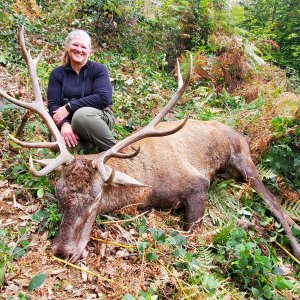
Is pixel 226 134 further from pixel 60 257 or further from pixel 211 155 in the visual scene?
pixel 60 257

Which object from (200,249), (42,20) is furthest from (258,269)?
(42,20)

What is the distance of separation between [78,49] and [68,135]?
1.14 metres

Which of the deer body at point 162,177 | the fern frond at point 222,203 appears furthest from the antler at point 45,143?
the fern frond at point 222,203

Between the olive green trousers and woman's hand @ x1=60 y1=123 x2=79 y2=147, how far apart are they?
0.08 metres

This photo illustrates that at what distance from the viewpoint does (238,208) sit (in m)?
4.93

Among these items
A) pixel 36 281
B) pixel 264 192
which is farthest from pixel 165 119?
pixel 36 281

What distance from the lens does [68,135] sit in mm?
4492

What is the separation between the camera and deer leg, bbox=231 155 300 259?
4.86 m

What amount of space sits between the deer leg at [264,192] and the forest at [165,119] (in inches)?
3.1

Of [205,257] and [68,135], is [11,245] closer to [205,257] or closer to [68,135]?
[68,135]

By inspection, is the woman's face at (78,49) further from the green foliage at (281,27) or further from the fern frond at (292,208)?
the green foliage at (281,27)

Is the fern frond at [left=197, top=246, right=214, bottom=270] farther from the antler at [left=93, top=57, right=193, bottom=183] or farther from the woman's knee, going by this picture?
the woman's knee

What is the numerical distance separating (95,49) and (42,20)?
1.32 m

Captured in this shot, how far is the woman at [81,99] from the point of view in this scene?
14.8 ft
